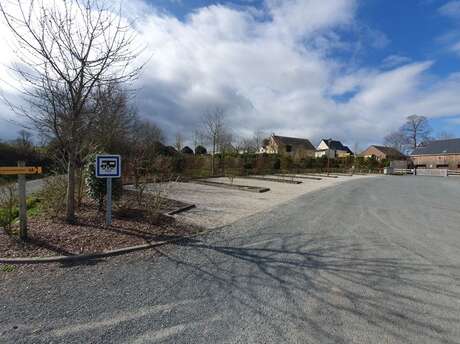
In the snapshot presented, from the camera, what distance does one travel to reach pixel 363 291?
2.98 metres

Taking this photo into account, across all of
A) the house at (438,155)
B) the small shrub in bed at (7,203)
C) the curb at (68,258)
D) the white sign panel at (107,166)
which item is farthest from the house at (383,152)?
the small shrub in bed at (7,203)

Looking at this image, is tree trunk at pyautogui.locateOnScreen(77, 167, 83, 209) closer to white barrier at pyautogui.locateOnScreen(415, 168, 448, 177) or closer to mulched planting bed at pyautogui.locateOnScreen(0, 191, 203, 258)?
mulched planting bed at pyautogui.locateOnScreen(0, 191, 203, 258)

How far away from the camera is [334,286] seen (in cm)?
309

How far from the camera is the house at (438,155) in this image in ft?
160

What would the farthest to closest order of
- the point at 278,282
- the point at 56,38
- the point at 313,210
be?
the point at 313,210 → the point at 56,38 → the point at 278,282

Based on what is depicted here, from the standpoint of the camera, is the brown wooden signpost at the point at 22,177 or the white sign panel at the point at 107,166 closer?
the brown wooden signpost at the point at 22,177

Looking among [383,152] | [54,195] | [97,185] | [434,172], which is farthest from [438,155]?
[54,195]

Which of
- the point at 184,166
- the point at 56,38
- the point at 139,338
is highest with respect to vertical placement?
the point at 56,38

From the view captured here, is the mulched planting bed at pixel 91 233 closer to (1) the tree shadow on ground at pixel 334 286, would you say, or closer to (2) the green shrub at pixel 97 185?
(2) the green shrub at pixel 97 185

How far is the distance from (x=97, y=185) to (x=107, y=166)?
1305 mm

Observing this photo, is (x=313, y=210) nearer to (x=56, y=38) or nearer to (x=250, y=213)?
(x=250, y=213)

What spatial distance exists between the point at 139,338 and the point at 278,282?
1694mm

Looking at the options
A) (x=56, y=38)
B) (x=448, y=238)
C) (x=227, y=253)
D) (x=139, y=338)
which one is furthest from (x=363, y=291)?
(x=56, y=38)

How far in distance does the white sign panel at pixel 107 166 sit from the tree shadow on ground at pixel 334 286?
2.11 metres
